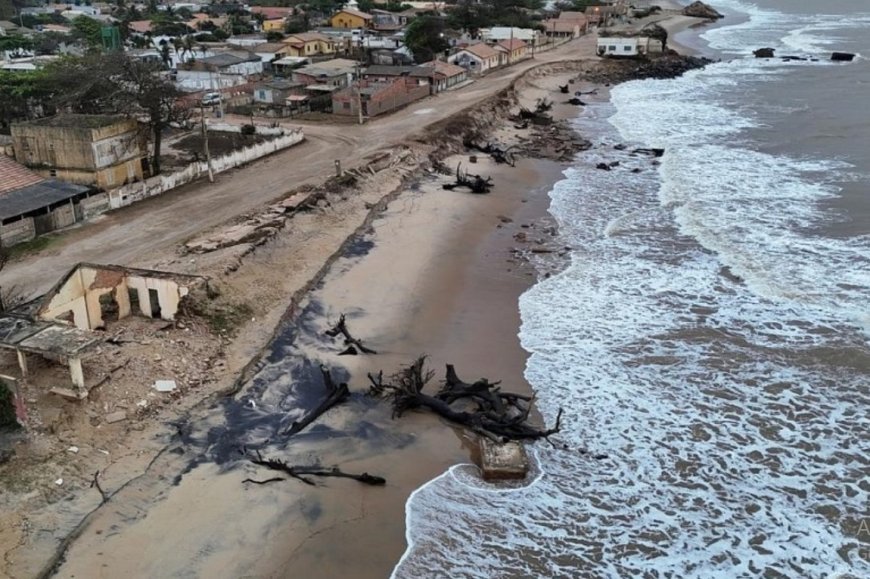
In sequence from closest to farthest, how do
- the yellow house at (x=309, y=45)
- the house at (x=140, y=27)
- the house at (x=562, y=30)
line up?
the yellow house at (x=309, y=45), the house at (x=140, y=27), the house at (x=562, y=30)

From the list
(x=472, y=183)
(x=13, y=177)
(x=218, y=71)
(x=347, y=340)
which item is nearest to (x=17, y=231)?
(x=13, y=177)

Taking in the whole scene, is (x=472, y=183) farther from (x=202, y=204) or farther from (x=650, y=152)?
(x=650, y=152)

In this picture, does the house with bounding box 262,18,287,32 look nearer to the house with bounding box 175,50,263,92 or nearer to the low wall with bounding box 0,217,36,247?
the house with bounding box 175,50,263,92

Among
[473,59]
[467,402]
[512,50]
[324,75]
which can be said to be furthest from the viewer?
[512,50]

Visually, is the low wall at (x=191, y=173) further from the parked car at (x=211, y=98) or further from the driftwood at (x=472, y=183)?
the parked car at (x=211, y=98)

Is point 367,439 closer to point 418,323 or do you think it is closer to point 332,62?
point 418,323

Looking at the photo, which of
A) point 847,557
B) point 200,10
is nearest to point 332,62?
point 847,557

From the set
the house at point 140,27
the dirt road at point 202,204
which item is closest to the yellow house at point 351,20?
the house at point 140,27
